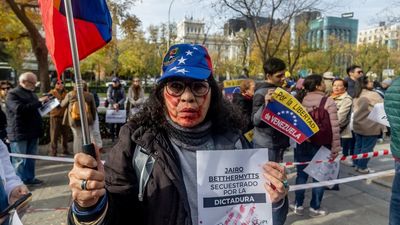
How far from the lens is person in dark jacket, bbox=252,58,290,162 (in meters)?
4.20

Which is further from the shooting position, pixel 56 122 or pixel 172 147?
pixel 56 122

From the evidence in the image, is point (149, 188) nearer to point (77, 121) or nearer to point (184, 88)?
point (184, 88)

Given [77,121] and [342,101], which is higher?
[342,101]

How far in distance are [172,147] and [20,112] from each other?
5.00 metres

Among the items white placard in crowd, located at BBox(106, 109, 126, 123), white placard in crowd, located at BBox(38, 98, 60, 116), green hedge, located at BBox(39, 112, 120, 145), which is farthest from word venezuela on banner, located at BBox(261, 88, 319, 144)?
green hedge, located at BBox(39, 112, 120, 145)

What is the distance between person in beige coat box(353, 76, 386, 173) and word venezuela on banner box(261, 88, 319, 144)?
3638mm

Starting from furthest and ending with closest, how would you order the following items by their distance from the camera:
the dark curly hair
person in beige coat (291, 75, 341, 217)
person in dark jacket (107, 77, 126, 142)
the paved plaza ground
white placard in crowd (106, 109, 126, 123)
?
person in dark jacket (107, 77, 126, 142) < white placard in crowd (106, 109, 126, 123) < person in beige coat (291, 75, 341, 217) < the paved plaza ground < the dark curly hair

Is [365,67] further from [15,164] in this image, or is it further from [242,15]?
[15,164]

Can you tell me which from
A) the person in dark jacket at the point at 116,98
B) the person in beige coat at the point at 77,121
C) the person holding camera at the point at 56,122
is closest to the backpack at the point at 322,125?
the person in beige coat at the point at 77,121

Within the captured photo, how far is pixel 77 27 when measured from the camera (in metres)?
1.48

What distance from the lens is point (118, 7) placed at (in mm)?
10320

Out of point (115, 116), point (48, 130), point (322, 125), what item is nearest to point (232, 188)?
point (322, 125)

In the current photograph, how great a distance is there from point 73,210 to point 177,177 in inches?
18.7

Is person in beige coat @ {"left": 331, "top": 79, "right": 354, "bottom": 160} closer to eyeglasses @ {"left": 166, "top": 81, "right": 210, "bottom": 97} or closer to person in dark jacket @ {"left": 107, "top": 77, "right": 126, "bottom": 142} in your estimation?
eyeglasses @ {"left": 166, "top": 81, "right": 210, "bottom": 97}
